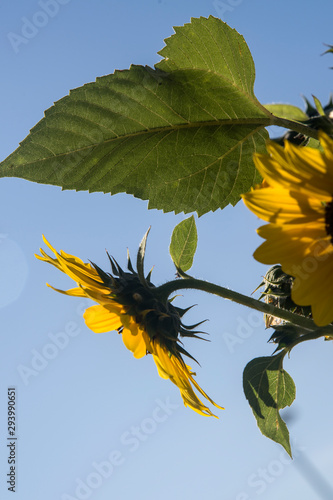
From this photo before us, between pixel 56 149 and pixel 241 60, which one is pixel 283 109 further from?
pixel 56 149

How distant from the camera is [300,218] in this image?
0.86m

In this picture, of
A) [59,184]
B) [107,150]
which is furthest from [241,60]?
[59,184]

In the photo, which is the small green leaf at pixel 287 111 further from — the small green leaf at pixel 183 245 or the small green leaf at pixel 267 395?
the small green leaf at pixel 267 395

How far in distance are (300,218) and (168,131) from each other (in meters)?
0.36

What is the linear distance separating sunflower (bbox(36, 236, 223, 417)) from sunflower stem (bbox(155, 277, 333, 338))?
0.13 feet

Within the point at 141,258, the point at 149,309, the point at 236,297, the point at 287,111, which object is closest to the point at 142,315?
the point at 149,309

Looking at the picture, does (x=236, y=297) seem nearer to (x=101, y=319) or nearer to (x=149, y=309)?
(x=149, y=309)

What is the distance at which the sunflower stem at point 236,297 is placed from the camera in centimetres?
110

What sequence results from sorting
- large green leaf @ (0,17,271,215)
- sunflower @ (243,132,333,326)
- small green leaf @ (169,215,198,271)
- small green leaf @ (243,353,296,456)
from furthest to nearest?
1. small green leaf @ (169,215,198,271)
2. small green leaf @ (243,353,296,456)
3. large green leaf @ (0,17,271,215)
4. sunflower @ (243,132,333,326)

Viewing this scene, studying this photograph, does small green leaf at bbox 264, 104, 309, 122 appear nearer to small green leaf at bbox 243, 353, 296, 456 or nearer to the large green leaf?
the large green leaf

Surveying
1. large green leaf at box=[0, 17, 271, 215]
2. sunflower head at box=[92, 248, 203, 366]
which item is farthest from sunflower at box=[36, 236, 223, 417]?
large green leaf at box=[0, 17, 271, 215]

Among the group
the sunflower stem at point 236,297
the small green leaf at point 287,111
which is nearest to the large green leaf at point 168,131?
the small green leaf at point 287,111

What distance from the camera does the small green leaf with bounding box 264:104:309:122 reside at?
117cm

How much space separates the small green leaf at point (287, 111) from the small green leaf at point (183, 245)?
38 cm
